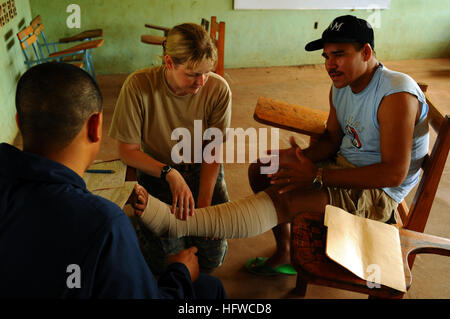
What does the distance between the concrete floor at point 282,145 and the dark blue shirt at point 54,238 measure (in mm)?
1207

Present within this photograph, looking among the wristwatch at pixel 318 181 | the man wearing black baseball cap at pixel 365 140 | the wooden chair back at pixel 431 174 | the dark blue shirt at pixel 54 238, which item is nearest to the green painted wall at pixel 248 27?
the man wearing black baseball cap at pixel 365 140

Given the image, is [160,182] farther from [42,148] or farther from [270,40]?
[270,40]

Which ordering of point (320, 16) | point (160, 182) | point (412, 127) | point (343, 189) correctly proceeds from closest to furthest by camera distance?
1. point (412, 127)
2. point (343, 189)
3. point (160, 182)
4. point (320, 16)

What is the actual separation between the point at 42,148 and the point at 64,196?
14 centimetres

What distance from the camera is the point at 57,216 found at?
2.23ft

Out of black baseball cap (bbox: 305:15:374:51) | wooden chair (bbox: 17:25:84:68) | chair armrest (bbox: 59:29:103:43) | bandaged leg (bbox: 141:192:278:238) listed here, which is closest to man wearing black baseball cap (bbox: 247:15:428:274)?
black baseball cap (bbox: 305:15:374:51)

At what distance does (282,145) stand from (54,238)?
2731 mm

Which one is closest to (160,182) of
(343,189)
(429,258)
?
(343,189)

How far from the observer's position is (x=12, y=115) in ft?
10.9

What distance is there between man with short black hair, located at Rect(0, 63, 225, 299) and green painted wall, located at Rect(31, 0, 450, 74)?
429cm

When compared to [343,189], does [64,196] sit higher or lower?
higher

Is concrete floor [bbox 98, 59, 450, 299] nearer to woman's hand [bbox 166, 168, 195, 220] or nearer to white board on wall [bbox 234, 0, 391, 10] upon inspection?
woman's hand [bbox 166, 168, 195, 220]

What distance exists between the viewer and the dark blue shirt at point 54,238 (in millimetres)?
675

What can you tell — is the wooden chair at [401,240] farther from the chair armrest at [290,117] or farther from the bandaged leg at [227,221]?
the bandaged leg at [227,221]
